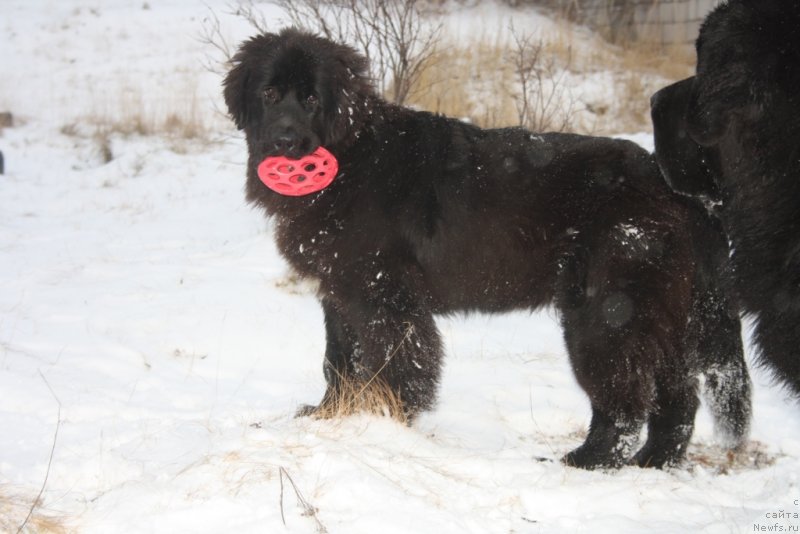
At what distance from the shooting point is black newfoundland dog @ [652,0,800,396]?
2.09m

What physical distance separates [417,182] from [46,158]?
9630 millimetres

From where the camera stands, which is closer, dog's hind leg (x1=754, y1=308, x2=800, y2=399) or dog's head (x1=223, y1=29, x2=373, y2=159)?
dog's hind leg (x1=754, y1=308, x2=800, y2=399)


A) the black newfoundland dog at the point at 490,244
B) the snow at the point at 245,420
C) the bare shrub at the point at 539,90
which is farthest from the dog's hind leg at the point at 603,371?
the bare shrub at the point at 539,90

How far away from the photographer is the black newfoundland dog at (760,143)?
6.84ft

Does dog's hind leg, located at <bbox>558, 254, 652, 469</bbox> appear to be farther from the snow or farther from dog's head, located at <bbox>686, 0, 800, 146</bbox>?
dog's head, located at <bbox>686, 0, 800, 146</bbox>

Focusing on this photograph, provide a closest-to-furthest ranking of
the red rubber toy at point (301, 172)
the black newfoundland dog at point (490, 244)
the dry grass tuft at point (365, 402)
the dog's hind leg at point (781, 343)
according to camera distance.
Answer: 1. the dog's hind leg at point (781, 343)
2. the black newfoundland dog at point (490, 244)
3. the dry grass tuft at point (365, 402)
4. the red rubber toy at point (301, 172)

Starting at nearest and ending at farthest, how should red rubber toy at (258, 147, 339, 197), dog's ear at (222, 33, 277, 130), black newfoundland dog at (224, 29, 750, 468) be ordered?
black newfoundland dog at (224, 29, 750, 468)
red rubber toy at (258, 147, 339, 197)
dog's ear at (222, 33, 277, 130)

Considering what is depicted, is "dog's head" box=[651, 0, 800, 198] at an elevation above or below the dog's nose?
above

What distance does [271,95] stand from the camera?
351 centimetres

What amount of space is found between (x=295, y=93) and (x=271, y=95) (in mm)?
120

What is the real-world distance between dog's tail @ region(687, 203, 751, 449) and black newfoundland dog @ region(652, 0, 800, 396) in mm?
761

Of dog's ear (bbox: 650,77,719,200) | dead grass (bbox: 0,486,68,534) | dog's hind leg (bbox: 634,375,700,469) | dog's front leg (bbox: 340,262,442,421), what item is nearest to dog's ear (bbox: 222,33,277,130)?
dog's front leg (bbox: 340,262,442,421)

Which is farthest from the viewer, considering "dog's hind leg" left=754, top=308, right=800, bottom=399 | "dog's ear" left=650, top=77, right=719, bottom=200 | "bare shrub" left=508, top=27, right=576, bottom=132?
"bare shrub" left=508, top=27, right=576, bottom=132

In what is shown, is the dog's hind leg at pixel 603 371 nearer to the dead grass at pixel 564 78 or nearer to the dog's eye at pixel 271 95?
the dog's eye at pixel 271 95
